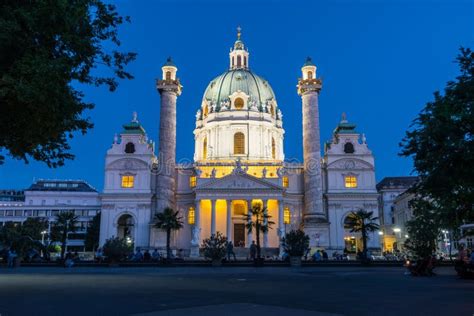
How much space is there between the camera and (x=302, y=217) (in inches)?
3056

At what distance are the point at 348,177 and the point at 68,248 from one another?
69.2 meters

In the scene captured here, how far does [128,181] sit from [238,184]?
1818 cm

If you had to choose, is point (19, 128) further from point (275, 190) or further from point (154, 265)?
point (275, 190)

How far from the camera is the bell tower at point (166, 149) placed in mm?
73750

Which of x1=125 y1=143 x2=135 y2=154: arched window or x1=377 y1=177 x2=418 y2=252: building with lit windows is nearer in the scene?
x1=125 y1=143 x2=135 y2=154: arched window

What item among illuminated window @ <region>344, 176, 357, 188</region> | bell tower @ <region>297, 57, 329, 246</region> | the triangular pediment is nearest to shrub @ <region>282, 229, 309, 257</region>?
bell tower @ <region>297, 57, 329, 246</region>

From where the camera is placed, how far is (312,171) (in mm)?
73438

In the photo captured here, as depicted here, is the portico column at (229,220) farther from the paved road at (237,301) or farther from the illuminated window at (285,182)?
the paved road at (237,301)

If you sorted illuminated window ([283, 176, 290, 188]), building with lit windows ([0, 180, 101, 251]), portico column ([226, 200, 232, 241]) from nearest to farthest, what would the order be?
portico column ([226, 200, 232, 241])
illuminated window ([283, 176, 290, 188])
building with lit windows ([0, 180, 101, 251])

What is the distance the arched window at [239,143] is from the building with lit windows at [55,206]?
48.7m

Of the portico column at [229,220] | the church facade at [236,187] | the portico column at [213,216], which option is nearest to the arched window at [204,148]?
the church facade at [236,187]

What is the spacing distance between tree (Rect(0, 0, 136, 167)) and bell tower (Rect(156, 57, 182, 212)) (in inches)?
2141

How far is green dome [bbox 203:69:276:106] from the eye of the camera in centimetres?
9075

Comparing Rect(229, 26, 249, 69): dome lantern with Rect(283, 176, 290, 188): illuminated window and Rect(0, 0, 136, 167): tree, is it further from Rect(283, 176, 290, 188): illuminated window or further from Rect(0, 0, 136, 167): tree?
Rect(0, 0, 136, 167): tree
